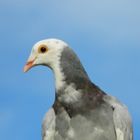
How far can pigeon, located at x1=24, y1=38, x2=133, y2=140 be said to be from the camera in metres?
9.38

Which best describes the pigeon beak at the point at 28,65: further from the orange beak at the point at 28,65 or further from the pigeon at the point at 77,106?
the pigeon at the point at 77,106

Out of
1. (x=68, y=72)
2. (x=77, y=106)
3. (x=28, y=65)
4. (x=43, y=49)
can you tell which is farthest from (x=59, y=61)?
(x=77, y=106)

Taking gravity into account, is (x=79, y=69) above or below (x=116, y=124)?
above

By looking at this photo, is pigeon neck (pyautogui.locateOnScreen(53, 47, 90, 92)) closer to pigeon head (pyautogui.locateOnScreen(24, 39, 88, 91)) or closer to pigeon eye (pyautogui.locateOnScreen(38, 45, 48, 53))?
pigeon head (pyautogui.locateOnScreen(24, 39, 88, 91))

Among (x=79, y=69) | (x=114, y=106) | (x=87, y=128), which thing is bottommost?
(x=87, y=128)

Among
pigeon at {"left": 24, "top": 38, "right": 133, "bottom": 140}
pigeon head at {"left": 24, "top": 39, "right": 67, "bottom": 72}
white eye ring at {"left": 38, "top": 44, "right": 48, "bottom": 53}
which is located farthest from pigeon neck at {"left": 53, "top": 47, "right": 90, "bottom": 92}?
white eye ring at {"left": 38, "top": 44, "right": 48, "bottom": 53}

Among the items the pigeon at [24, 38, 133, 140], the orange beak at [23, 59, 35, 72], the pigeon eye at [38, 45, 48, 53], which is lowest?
the pigeon at [24, 38, 133, 140]

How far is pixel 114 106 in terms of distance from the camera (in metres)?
9.62

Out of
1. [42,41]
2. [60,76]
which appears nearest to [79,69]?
[60,76]

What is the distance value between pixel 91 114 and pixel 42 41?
6.56 ft

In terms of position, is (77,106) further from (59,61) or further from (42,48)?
(42,48)

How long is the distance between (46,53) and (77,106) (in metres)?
1.39

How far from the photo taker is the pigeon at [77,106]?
9.38 meters

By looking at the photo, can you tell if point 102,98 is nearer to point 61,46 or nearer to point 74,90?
point 74,90
